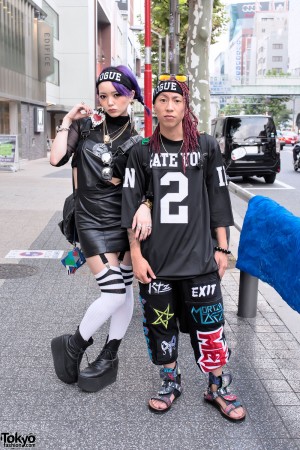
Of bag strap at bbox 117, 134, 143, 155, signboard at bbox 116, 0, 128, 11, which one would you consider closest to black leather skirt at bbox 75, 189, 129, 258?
bag strap at bbox 117, 134, 143, 155

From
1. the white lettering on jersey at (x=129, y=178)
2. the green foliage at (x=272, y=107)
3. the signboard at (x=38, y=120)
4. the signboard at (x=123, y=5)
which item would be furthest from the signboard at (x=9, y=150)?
the green foliage at (x=272, y=107)

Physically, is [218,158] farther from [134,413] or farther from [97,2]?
[97,2]

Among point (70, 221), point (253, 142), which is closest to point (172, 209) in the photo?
point (70, 221)

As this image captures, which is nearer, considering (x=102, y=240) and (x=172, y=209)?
(x=172, y=209)

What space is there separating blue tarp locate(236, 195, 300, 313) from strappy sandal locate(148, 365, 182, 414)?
82 cm

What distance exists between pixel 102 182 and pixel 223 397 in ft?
4.51

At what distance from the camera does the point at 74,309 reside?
16.0 ft

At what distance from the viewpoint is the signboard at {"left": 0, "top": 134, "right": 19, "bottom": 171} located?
19766 millimetres

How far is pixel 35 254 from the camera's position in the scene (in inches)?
281

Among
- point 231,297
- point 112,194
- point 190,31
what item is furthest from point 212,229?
point 190,31

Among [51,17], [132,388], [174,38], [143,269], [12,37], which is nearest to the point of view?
[143,269]

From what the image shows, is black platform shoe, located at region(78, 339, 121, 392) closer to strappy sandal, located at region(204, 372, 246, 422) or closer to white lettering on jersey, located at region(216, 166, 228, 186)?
strappy sandal, located at region(204, 372, 246, 422)

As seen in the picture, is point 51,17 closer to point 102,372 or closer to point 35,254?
point 35,254

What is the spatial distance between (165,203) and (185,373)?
129 centimetres
